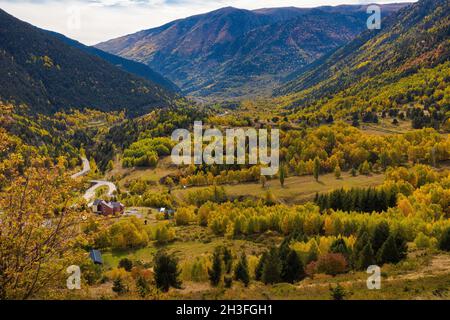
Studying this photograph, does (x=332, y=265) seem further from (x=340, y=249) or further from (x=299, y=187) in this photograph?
(x=299, y=187)

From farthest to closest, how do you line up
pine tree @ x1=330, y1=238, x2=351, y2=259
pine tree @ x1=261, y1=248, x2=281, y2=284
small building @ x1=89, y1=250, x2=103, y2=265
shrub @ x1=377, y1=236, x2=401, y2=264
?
small building @ x1=89, y1=250, x2=103, y2=265 < pine tree @ x1=330, y1=238, x2=351, y2=259 < shrub @ x1=377, y1=236, x2=401, y2=264 < pine tree @ x1=261, y1=248, x2=281, y2=284

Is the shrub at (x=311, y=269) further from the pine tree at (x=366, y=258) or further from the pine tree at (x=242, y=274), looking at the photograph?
the pine tree at (x=242, y=274)

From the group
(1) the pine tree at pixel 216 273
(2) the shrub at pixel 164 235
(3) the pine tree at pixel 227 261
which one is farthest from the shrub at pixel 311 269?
(2) the shrub at pixel 164 235

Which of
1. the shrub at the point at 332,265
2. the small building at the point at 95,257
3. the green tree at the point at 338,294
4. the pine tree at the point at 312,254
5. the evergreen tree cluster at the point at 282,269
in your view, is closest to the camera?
the green tree at the point at 338,294

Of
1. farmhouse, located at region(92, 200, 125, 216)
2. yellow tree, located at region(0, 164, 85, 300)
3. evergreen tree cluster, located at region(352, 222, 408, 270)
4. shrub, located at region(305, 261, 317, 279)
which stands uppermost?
yellow tree, located at region(0, 164, 85, 300)

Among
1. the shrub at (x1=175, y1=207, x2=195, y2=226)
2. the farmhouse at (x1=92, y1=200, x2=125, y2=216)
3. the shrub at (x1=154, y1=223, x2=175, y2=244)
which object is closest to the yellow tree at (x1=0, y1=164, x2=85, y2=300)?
the shrub at (x1=154, y1=223, x2=175, y2=244)

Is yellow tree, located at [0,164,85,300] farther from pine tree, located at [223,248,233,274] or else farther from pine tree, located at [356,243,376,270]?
pine tree, located at [356,243,376,270]
